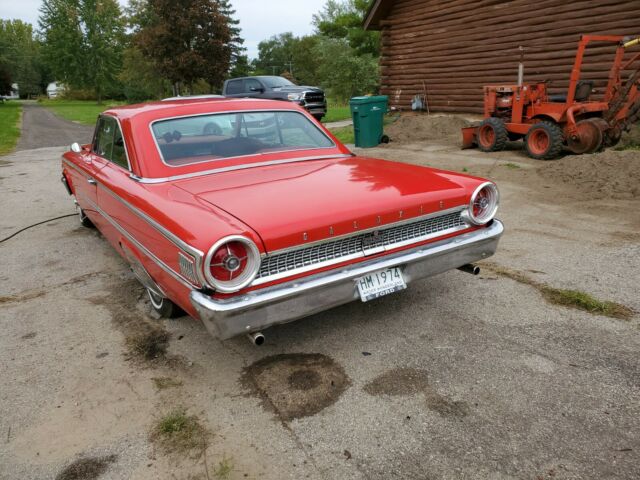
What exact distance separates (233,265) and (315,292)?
0.49 metres

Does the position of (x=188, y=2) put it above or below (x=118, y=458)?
above

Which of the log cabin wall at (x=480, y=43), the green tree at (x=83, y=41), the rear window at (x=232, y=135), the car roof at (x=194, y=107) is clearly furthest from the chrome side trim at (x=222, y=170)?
the green tree at (x=83, y=41)

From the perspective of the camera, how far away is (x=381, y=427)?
2379mm

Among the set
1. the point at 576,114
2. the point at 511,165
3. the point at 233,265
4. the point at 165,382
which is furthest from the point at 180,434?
the point at 576,114

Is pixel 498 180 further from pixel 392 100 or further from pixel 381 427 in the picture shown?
pixel 392 100

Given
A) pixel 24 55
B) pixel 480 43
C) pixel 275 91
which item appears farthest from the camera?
pixel 24 55

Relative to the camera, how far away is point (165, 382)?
9.35ft

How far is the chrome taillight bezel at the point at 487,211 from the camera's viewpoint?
3264 mm

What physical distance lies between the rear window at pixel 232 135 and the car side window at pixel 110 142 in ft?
1.25

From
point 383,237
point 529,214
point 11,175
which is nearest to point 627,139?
point 529,214

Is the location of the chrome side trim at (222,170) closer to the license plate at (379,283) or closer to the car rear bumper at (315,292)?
the car rear bumper at (315,292)

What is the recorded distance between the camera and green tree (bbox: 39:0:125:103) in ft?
197

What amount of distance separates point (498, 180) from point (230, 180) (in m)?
5.56

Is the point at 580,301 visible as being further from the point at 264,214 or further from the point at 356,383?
the point at 264,214
